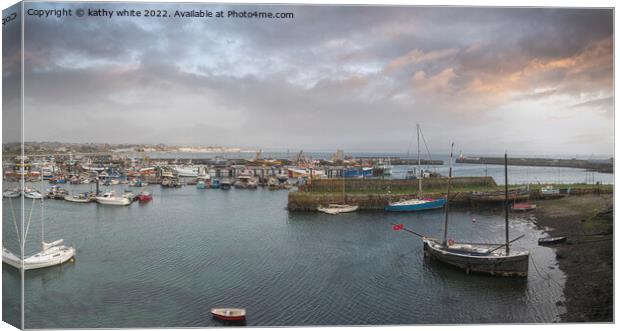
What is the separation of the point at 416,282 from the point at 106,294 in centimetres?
331

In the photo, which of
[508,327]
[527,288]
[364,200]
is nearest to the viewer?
[508,327]

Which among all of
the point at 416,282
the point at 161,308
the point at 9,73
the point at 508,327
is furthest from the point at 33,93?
the point at 508,327

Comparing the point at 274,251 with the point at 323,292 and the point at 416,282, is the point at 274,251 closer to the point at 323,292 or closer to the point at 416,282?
the point at 323,292

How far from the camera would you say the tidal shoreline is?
167 inches

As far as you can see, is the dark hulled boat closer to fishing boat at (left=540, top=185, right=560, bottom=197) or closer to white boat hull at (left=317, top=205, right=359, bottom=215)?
fishing boat at (left=540, top=185, right=560, bottom=197)

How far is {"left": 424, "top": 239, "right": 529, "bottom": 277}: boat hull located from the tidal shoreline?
0.48m

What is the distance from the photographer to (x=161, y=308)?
167 inches

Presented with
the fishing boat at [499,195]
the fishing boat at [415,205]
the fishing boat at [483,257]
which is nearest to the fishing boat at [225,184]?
the fishing boat at [415,205]

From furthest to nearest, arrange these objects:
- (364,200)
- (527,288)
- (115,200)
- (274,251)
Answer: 1. (364,200)
2. (115,200)
3. (274,251)
4. (527,288)

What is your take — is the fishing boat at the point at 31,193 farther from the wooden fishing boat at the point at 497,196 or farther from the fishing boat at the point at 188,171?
the wooden fishing boat at the point at 497,196

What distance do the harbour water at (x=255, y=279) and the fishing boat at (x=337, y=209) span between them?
2.57 meters

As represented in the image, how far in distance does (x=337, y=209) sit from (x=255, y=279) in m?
5.29

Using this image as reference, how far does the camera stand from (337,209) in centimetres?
1016

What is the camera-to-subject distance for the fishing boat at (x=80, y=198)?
25.1 ft
